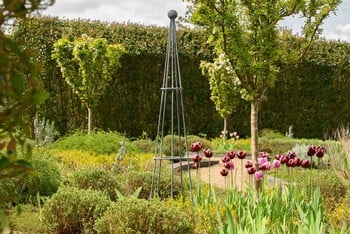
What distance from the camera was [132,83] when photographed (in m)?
16.3

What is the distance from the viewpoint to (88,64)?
14.0m

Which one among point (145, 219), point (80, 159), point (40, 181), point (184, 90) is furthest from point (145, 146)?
point (145, 219)


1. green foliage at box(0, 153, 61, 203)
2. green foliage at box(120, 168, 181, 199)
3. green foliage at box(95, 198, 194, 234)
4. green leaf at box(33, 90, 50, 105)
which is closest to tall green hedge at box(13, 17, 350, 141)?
green foliage at box(0, 153, 61, 203)

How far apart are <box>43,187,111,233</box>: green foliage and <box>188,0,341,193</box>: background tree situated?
8.28 ft

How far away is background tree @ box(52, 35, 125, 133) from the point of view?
45.9ft

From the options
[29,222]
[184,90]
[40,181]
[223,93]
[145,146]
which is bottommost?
[29,222]

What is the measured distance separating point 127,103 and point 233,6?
8.61 metres

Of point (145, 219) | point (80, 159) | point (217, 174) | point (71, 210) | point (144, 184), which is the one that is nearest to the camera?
point (145, 219)

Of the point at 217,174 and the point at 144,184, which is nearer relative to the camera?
the point at 144,184

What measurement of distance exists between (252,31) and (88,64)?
21.3 ft

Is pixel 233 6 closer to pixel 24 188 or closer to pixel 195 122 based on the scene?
pixel 24 188

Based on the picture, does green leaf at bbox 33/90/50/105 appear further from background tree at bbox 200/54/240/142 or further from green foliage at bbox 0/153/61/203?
background tree at bbox 200/54/240/142

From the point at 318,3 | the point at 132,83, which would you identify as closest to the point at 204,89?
the point at 132,83

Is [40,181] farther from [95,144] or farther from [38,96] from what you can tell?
[38,96]
